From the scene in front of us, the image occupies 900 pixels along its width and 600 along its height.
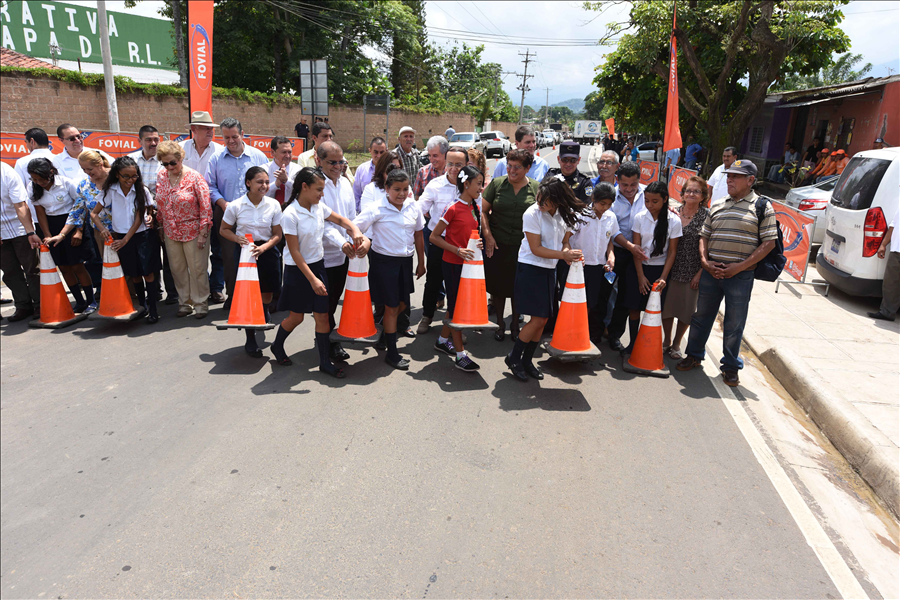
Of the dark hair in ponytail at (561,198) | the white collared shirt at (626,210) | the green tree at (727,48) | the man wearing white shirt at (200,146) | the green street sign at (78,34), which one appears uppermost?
the green street sign at (78,34)

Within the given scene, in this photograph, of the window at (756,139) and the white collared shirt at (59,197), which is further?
the window at (756,139)

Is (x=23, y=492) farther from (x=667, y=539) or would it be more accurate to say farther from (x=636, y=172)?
(x=636, y=172)

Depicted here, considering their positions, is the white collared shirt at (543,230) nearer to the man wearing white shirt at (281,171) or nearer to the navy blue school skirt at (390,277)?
the navy blue school skirt at (390,277)

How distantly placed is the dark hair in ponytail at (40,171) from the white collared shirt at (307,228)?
322 centimetres

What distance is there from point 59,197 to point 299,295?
11.5ft

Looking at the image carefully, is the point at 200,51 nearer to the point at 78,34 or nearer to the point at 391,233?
the point at 391,233

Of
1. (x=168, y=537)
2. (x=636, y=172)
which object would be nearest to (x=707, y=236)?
(x=636, y=172)

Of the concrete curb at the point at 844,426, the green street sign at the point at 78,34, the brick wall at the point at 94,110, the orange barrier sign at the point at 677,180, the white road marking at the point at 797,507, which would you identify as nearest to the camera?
the white road marking at the point at 797,507

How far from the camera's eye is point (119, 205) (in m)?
6.15

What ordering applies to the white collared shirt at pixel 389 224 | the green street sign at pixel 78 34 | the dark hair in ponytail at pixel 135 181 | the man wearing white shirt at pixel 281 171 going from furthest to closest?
the green street sign at pixel 78 34 < the man wearing white shirt at pixel 281 171 < the dark hair in ponytail at pixel 135 181 < the white collared shirt at pixel 389 224

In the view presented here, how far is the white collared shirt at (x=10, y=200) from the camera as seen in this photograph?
596 cm

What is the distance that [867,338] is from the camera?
6328mm

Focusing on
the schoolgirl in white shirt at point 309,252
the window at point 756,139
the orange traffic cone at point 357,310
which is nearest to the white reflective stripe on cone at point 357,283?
the orange traffic cone at point 357,310

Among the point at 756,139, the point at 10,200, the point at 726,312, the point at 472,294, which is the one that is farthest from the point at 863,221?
the point at 756,139
